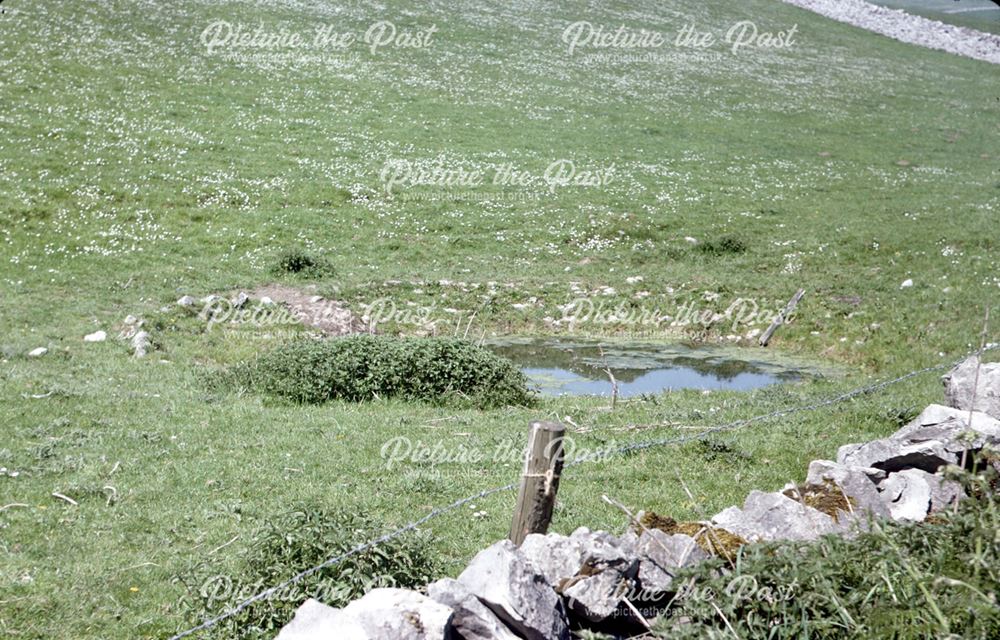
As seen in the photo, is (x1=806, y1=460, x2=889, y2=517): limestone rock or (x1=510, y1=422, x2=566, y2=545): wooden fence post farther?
(x1=806, y1=460, x2=889, y2=517): limestone rock

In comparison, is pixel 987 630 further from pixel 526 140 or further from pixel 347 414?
pixel 526 140

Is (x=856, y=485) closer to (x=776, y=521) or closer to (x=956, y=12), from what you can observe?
(x=776, y=521)

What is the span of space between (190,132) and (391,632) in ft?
101

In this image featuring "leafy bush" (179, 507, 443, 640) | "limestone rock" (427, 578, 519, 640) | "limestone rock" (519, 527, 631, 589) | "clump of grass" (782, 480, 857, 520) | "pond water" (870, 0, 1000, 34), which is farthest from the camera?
"pond water" (870, 0, 1000, 34)

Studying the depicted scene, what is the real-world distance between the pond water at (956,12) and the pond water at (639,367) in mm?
71221

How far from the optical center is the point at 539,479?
629 cm

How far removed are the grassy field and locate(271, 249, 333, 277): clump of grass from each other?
354 mm

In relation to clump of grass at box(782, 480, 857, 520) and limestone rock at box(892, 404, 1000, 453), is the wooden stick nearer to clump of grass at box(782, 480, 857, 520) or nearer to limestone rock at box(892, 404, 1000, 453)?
limestone rock at box(892, 404, 1000, 453)

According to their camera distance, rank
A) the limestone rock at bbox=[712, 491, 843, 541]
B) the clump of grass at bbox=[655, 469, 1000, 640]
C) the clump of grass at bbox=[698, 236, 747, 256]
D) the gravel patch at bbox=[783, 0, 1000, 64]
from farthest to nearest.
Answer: the gravel patch at bbox=[783, 0, 1000, 64] → the clump of grass at bbox=[698, 236, 747, 256] → the limestone rock at bbox=[712, 491, 843, 541] → the clump of grass at bbox=[655, 469, 1000, 640]

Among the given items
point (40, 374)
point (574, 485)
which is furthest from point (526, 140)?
point (574, 485)

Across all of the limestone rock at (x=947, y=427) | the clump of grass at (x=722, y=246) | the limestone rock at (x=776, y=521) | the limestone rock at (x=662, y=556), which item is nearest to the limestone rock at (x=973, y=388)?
the limestone rock at (x=947, y=427)

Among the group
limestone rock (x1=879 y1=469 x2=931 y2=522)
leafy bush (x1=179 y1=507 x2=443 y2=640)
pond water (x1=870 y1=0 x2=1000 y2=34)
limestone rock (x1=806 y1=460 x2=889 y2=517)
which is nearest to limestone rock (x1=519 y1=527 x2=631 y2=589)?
leafy bush (x1=179 y1=507 x2=443 y2=640)

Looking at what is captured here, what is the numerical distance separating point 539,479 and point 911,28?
266 ft

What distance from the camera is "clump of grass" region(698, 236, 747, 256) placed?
26.0 metres
